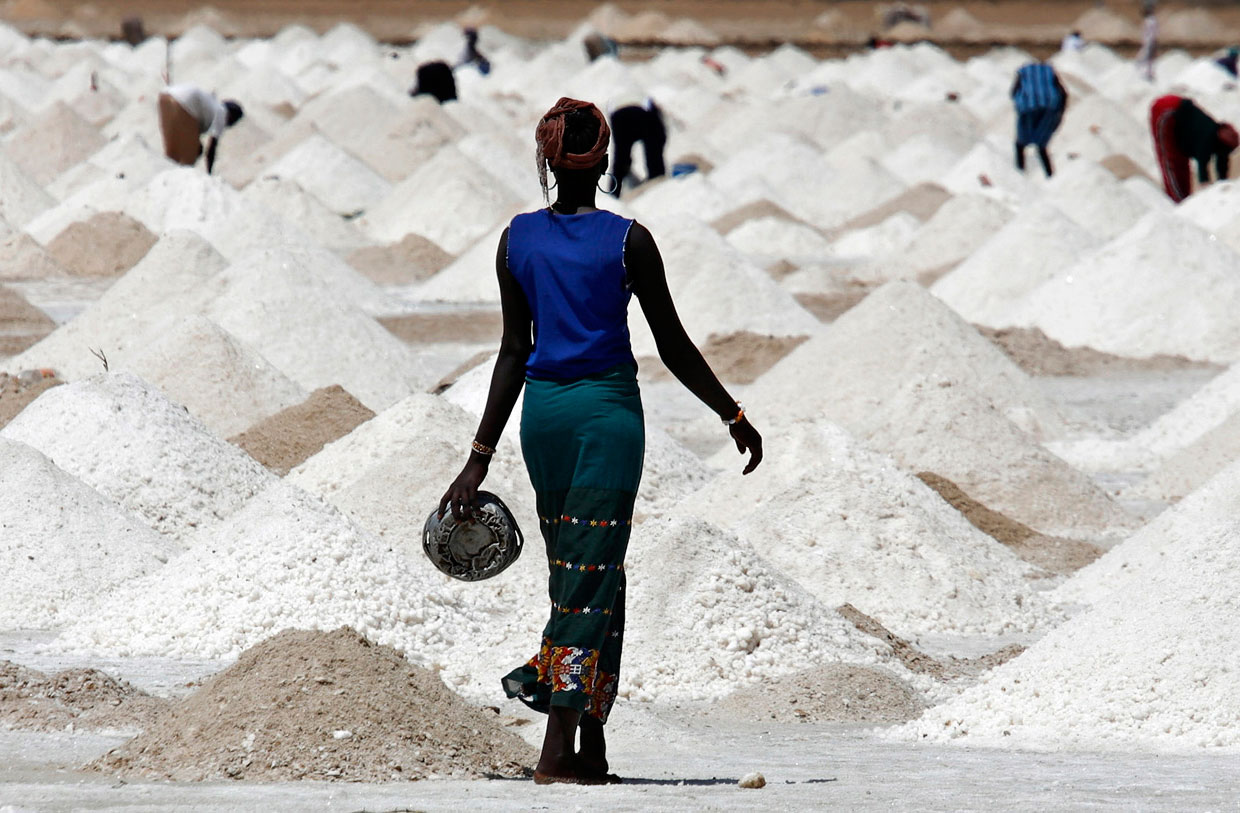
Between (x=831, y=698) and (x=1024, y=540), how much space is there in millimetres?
2669

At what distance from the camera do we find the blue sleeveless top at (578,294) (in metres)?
3.68

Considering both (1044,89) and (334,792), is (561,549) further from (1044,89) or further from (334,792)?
(1044,89)

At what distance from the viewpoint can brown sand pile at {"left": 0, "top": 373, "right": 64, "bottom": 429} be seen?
8.86 metres

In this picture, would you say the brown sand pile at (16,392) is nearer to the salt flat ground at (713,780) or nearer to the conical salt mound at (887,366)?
the conical salt mound at (887,366)

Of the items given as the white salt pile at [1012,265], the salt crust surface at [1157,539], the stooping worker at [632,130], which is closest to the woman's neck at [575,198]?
the salt crust surface at [1157,539]

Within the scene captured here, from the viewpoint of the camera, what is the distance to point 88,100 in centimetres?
2647

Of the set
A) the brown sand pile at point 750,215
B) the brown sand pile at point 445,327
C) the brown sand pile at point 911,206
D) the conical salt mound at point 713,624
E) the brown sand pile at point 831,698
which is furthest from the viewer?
the brown sand pile at point 911,206

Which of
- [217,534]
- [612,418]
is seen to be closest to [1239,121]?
[217,534]

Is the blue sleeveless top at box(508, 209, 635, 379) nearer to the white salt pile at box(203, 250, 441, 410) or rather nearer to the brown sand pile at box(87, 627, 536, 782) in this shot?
the brown sand pile at box(87, 627, 536, 782)

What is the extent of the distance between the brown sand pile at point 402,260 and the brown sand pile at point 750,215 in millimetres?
2663

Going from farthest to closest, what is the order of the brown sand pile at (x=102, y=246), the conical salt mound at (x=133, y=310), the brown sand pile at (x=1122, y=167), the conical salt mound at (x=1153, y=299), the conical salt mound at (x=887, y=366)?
the brown sand pile at (x=1122, y=167) < the brown sand pile at (x=102, y=246) < the conical salt mound at (x=1153, y=299) < the conical salt mound at (x=133, y=310) < the conical salt mound at (x=887, y=366)

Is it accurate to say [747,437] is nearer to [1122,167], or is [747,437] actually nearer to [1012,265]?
[1012,265]

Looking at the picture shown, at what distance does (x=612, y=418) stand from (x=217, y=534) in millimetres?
2609

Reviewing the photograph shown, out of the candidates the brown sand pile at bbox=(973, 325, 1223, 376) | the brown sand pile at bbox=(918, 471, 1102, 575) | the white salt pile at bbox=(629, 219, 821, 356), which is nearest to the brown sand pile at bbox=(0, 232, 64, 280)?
the white salt pile at bbox=(629, 219, 821, 356)
